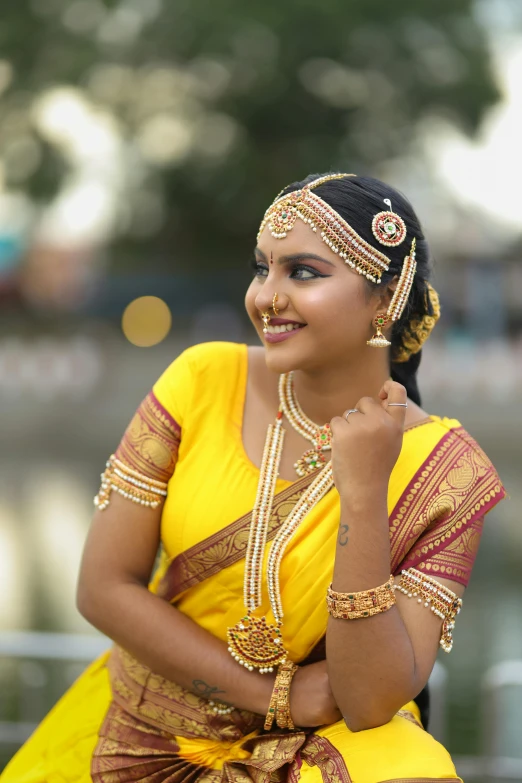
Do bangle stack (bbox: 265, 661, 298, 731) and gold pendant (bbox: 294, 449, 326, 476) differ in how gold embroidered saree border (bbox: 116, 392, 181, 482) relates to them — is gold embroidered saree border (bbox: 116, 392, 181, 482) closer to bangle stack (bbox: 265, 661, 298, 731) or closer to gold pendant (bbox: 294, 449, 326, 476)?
gold pendant (bbox: 294, 449, 326, 476)

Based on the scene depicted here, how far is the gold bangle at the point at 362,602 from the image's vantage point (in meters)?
2.20

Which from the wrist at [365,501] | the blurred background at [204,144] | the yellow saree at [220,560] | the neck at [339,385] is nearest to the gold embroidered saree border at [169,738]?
the yellow saree at [220,560]

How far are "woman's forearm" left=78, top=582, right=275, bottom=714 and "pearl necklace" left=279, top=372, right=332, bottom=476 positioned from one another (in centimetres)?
50

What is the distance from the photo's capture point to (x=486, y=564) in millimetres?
8742

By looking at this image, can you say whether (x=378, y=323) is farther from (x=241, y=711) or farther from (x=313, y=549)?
(x=241, y=711)

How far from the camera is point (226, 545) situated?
252 centimetres

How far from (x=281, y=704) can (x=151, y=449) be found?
0.72 metres

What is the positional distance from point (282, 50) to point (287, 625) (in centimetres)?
Answer: 2198

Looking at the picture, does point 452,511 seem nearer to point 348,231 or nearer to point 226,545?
point 226,545

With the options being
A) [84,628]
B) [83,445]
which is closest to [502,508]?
[84,628]

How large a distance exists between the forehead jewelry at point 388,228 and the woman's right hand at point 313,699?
1.05 m

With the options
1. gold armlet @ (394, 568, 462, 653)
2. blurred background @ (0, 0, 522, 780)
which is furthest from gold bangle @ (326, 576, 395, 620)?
blurred background @ (0, 0, 522, 780)

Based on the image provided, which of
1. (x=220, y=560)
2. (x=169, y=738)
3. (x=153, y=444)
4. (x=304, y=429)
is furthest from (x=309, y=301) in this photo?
(x=169, y=738)

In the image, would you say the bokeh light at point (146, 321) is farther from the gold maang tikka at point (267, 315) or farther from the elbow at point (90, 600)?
the gold maang tikka at point (267, 315)
